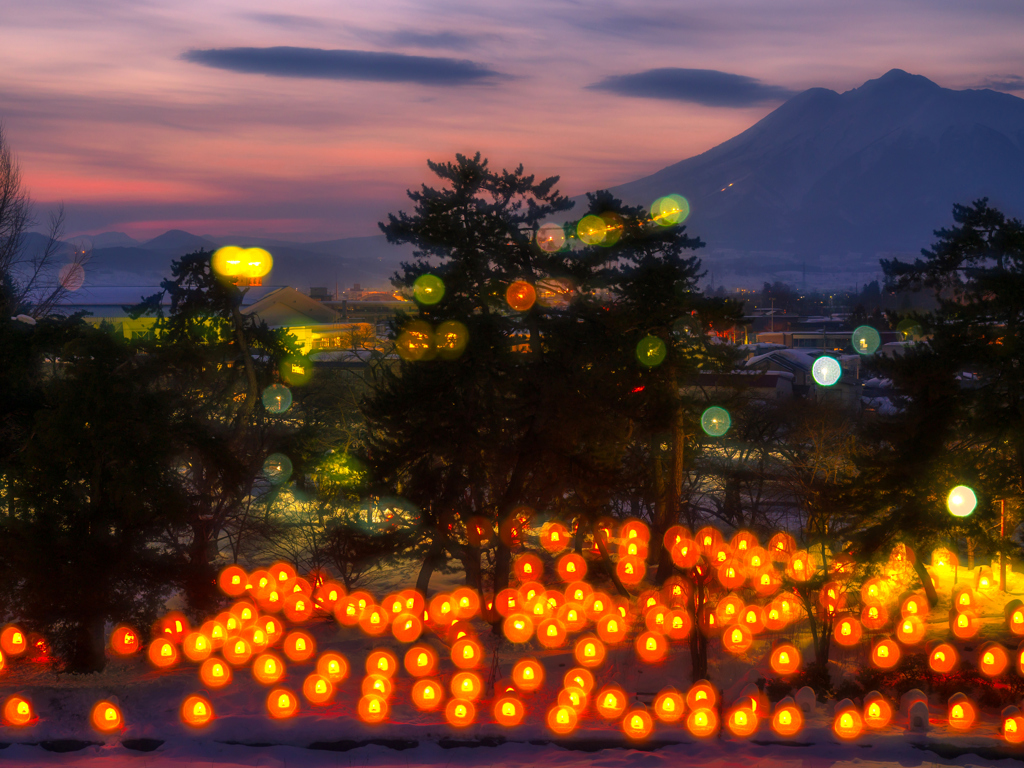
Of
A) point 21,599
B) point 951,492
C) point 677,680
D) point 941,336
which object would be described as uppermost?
point 941,336

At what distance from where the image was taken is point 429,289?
17.4 m

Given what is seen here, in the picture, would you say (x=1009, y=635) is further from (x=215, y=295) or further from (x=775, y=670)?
(x=215, y=295)

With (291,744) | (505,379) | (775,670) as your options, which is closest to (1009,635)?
(775,670)

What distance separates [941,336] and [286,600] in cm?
1442

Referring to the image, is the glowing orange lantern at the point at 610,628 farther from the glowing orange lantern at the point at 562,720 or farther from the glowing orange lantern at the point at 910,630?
the glowing orange lantern at the point at 910,630

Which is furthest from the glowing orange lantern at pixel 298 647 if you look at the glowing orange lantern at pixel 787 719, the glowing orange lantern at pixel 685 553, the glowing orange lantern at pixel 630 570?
the glowing orange lantern at pixel 787 719

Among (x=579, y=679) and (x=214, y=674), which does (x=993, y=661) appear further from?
(x=214, y=674)

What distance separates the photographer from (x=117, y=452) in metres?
13.3

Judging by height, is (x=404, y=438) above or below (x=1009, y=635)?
above

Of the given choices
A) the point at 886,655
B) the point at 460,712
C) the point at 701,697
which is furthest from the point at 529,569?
the point at 886,655

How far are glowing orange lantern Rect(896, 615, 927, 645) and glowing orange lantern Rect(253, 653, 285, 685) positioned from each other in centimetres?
1194

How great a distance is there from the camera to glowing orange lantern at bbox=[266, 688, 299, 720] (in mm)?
13281

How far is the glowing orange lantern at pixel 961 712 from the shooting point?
12844 millimetres

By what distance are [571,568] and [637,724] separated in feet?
24.4
